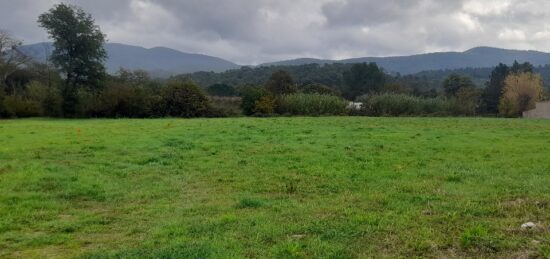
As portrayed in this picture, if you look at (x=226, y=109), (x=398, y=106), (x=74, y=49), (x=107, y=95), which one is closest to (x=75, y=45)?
(x=74, y=49)

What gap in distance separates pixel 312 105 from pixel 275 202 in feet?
142

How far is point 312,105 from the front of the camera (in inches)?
2024

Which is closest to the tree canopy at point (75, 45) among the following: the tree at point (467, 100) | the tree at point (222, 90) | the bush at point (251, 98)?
the bush at point (251, 98)

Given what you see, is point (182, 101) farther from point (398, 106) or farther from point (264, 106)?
point (398, 106)

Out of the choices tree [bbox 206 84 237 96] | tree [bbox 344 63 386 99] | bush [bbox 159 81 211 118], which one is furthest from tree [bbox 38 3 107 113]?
tree [bbox 344 63 386 99]

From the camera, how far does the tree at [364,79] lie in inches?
3898

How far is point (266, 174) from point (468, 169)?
5117 millimetres

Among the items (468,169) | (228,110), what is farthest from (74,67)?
(468,169)

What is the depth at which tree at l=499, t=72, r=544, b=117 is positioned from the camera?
67.9 metres

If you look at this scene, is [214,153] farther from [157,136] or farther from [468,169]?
[468,169]

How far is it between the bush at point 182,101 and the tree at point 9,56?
2344cm

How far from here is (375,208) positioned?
7.90 m

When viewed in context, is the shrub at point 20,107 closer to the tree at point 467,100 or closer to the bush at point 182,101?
the bush at point 182,101

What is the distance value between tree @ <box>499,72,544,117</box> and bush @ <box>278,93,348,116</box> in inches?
1175
